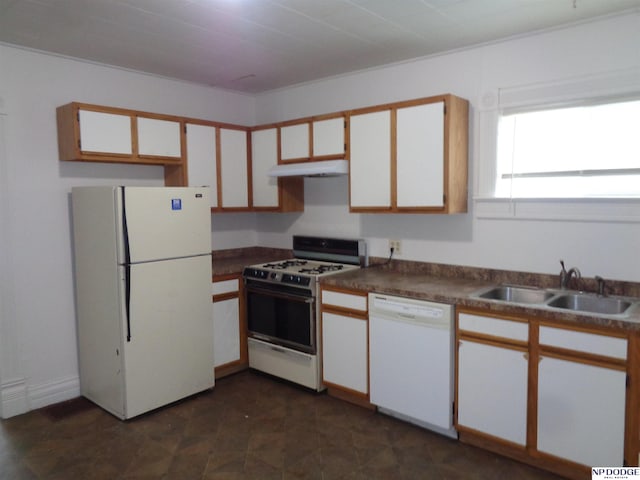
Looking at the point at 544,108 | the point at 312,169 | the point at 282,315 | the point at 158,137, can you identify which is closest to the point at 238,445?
the point at 282,315

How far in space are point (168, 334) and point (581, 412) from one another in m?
2.71

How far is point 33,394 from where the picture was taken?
135 inches

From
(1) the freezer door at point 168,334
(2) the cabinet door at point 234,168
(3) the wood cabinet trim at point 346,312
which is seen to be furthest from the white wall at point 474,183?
(1) the freezer door at point 168,334

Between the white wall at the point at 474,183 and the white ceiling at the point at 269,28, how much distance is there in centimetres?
11

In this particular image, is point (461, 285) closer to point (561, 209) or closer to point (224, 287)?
point (561, 209)

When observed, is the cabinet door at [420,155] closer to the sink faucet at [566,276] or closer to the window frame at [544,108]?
the window frame at [544,108]

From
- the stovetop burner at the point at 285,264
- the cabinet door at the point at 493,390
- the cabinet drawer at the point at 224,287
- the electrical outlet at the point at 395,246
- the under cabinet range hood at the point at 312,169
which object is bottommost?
the cabinet door at the point at 493,390

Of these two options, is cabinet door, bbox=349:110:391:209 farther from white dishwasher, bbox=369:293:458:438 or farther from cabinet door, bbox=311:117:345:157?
white dishwasher, bbox=369:293:458:438

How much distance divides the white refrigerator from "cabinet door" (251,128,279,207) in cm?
85

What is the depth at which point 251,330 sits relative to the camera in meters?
4.06

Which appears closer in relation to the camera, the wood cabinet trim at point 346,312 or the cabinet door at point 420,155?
the cabinet door at point 420,155

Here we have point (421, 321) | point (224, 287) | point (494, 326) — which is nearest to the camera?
point (494, 326)

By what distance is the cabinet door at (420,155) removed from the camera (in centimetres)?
316

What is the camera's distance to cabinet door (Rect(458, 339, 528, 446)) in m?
2.62
